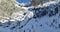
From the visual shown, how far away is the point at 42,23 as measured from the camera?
4.07m

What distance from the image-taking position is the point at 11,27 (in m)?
4.71

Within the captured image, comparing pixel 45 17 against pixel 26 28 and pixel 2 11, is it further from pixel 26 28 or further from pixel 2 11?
pixel 2 11

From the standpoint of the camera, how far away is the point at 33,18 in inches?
176

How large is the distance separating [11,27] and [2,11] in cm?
163

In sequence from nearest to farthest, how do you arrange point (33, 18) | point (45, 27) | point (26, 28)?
1. point (45, 27)
2. point (26, 28)
3. point (33, 18)

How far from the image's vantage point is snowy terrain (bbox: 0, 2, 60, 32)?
3886 mm

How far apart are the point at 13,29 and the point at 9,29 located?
14cm

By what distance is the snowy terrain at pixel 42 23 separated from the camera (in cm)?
389

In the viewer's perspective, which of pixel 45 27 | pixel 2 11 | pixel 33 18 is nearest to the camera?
pixel 45 27

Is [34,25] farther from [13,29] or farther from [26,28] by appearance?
[13,29]

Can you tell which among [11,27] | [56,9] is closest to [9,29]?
[11,27]

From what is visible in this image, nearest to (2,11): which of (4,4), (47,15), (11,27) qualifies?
(4,4)

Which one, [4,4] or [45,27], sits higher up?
[4,4]

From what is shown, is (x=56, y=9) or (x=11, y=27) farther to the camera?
(x=11, y=27)
